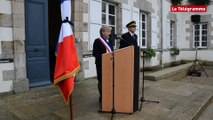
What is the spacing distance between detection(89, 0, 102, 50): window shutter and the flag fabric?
423 cm

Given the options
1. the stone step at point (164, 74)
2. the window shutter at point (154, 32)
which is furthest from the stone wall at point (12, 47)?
the window shutter at point (154, 32)

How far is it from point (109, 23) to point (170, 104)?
174 inches

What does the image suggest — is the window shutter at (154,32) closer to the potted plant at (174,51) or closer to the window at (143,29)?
the window at (143,29)

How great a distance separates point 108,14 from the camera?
8492 millimetres

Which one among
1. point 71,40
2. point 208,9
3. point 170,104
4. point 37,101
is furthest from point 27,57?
point 208,9

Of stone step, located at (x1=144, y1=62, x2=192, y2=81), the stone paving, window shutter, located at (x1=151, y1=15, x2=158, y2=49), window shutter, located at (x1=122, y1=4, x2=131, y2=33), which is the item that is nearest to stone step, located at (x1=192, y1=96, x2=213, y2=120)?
the stone paving

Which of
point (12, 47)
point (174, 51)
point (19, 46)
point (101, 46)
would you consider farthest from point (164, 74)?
point (174, 51)

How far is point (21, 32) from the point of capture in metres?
5.50

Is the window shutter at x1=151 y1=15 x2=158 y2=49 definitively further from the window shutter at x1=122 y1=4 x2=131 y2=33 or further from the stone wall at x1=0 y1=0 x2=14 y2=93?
the stone wall at x1=0 y1=0 x2=14 y2=93

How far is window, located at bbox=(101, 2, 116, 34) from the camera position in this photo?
8289mm

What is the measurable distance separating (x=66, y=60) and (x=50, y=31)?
584 centimetres

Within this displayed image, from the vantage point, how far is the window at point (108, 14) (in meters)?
8.29

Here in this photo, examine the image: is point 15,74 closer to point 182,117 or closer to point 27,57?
point 27,57

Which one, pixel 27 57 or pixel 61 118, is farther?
pixel 27 57
